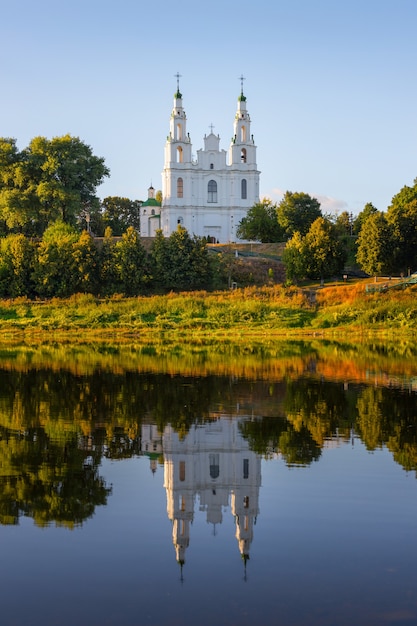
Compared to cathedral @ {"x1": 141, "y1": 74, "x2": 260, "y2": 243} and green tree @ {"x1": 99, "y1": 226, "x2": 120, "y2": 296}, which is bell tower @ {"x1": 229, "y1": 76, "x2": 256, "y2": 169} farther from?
green tree @ {"x1": 99, "y1": 226, "x2": 120, "y2": 296}

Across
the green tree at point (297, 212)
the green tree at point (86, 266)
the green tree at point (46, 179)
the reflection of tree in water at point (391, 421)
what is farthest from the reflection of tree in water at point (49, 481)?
the green tree at point (297, 212)

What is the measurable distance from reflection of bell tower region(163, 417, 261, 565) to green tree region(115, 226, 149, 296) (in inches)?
1643

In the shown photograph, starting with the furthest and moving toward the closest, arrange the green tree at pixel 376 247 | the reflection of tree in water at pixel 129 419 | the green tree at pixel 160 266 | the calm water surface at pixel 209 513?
the green tree at pixel 160 266 < the green tree at pixel 376 247 < the reflection of tree in water at pixel 129 419 < the calm water surface at pixel 209 513

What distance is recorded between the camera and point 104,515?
12406mm

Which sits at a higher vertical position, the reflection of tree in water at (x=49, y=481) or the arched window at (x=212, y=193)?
the arched window at (x=212, y=193)

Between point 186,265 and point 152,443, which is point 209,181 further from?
point 152,443

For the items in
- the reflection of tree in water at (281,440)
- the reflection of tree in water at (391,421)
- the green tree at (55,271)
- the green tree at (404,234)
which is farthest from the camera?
the green tree at (55,271)

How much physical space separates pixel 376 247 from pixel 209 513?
154ft

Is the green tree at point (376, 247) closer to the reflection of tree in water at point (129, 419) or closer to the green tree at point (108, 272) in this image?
the green tree at point (108, 272)

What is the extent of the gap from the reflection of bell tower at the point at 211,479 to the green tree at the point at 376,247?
40.5m

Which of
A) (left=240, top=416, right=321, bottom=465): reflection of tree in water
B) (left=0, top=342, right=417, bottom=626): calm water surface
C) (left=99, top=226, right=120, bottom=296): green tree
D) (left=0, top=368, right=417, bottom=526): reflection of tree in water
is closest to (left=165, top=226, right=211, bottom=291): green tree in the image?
(left=99, top=226, right=120, bottom=296): green tree

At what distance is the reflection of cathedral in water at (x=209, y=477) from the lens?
475 inches

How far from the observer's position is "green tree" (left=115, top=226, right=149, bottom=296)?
60188 millimetres

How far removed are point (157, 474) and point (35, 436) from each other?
409 centimetres
